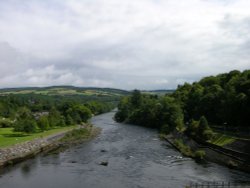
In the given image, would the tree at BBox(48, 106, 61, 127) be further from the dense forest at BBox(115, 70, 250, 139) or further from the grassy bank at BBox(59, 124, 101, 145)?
the dense forest at BBox(115, 70, 250, 139)

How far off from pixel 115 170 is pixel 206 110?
42334 mm

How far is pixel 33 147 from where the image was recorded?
71750 millimetres

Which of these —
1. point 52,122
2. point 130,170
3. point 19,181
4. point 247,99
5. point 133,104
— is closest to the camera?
point 19,181

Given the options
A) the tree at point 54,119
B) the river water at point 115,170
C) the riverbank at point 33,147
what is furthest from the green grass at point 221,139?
→ the tree at point 54,119

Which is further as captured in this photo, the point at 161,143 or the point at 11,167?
the point at 161,143

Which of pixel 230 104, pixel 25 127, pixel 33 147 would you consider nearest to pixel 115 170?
pixel 33 147

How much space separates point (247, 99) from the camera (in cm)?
6750

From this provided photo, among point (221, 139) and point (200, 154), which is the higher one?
point (221, 139)

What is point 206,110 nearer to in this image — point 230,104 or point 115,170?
point 230,104

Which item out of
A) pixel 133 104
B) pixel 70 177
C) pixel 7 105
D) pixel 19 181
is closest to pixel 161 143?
pixel 70 177

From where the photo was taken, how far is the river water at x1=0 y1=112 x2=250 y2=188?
46125 millimetres

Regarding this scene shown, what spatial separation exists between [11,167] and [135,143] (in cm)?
3047

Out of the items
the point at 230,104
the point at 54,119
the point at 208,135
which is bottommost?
the point at 54,119

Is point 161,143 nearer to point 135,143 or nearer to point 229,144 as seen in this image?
point 135,143
